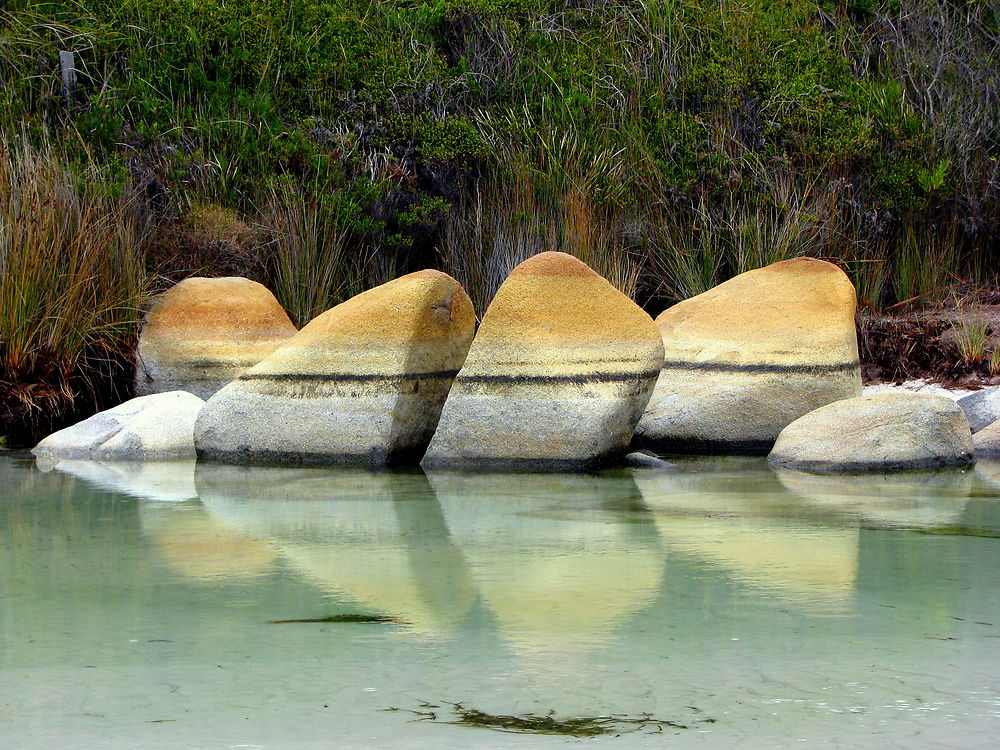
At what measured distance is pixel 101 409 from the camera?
26.5ft

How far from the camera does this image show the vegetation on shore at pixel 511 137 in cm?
965

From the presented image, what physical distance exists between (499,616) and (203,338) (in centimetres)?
512

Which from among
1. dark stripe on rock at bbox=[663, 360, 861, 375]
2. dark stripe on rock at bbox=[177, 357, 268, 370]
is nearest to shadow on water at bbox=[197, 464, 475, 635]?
dark stripe on rock at bbox=[177, 357, 268, 370]

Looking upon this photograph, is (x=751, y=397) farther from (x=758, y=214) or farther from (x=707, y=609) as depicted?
(x=707, y=609)

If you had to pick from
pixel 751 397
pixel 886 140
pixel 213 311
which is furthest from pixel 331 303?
pixel 886 140

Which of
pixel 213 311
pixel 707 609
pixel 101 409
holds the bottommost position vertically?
pixel 101 409

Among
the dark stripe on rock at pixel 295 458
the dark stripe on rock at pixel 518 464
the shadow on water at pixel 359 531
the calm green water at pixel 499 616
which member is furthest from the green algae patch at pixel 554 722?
the dark stripe on rock at pixel 295 458

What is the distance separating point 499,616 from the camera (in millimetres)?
3359

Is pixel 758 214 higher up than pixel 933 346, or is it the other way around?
pixel 758 214

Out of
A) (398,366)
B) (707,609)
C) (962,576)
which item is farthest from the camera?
(398,366)

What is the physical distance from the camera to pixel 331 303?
9.62 metres

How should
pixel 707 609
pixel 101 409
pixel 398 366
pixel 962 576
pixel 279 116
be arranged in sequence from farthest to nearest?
pixel 279 116 < pixel 101 409 < pixel 398 366 < pixel 962 576 < pixel 707 609

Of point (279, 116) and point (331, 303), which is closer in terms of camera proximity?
point (331, 303)

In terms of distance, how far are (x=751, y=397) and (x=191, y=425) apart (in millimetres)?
2954
